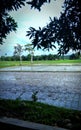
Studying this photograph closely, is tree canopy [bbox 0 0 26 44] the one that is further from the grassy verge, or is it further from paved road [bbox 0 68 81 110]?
paved road [bbox 0 68 81 110]

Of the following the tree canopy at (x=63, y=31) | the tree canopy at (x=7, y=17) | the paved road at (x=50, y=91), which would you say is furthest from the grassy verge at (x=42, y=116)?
the paved road at (x=50, y=91)

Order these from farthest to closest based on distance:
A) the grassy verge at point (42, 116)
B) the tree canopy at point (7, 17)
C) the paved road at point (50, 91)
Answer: the paved road at point (50, 91) < the tree canopy at point (7, 17) < the grassy verge at point (42, 116)

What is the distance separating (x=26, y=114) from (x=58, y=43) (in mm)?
1542

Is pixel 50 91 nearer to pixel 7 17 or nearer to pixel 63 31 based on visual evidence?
pixel 7 17

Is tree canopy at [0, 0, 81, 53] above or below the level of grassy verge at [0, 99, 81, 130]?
above

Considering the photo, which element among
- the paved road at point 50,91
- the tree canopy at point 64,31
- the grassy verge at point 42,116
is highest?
the tree canopy at point 64,31

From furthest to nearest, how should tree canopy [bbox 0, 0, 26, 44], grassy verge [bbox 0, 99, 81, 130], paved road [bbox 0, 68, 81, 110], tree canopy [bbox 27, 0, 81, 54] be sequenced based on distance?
1. paved road [bbox 0, 68, 81, 110]
2. tree canopy [bbox 0, 0, 26, 44]
3. tree canopy [bbox 27, 0, 81, 54]
4. grassy verge [bbox 0, 99, 81, 130]

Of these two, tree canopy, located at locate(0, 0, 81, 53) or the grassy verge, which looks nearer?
the grassy verge

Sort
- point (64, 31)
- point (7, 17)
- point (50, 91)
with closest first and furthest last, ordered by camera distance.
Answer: point (64, 31), point (7, 17), point (50, 91)

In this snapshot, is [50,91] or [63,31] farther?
[50,91]

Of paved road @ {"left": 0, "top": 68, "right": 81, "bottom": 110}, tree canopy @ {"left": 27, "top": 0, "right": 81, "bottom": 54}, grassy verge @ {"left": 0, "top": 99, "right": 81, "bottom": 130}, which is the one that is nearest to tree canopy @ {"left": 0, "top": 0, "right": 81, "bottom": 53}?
tree canopy @ {"left": 27, "top": 0, "right": 81, "bottom": 54}

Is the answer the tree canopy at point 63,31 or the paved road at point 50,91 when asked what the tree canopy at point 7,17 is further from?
the paved road at point 50,91

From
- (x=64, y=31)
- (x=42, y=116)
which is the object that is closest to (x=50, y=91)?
(x=64, y=31)

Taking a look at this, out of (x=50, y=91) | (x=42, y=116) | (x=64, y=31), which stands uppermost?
(x=64, y=31)
